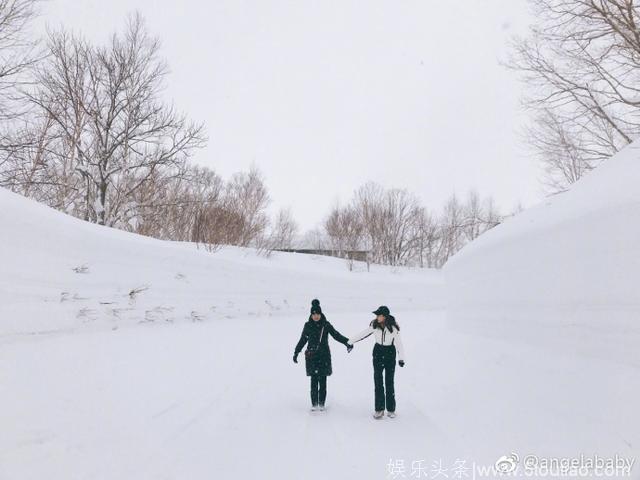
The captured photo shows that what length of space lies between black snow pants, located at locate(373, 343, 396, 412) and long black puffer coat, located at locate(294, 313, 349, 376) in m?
0.59

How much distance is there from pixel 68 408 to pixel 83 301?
11.7 feet

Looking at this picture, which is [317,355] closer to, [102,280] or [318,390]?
[318,390]

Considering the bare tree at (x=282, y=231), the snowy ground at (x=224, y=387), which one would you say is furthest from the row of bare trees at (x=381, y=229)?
the snowy ground at (x=224, y=387)

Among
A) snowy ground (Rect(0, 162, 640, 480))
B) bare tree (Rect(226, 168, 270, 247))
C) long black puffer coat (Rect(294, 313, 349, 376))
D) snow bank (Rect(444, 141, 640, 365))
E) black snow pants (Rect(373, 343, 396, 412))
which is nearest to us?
snowy ground (Rect(0, 162, 640, 480))

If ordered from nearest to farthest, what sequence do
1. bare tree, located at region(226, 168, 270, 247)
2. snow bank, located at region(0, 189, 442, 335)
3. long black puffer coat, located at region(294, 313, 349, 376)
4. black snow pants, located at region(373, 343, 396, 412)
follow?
black snow pants, located at region(373, 343, 396, 412)
long black puffer coat, located at region(294, 313, 349, 376)
snow bank, located at region(0, 189, 442, 335)
bare tree, located at region(226, 168, 270, 247)

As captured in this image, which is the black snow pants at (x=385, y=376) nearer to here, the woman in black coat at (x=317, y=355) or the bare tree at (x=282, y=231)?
the woman in black coat at (x=317, y=355)

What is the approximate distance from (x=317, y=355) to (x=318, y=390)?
53 cm

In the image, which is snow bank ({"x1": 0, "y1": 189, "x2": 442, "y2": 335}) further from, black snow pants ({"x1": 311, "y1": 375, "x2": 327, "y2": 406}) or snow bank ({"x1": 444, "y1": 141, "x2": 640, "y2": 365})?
snow bank ({"x1": 444, "y1": 141, "x2": 640, "y2": 365})

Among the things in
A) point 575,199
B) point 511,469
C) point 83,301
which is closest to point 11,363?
point 83,301

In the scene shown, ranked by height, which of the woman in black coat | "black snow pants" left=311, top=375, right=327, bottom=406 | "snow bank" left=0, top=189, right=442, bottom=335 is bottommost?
"black snow pants" left=311, top=375, right=327, bottom=406

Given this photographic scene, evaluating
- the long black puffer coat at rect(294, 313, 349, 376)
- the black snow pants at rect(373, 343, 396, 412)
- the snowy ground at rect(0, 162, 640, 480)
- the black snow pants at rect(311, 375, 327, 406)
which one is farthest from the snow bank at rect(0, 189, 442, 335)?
the black snow pants at rect(373, 343, 396, 412)

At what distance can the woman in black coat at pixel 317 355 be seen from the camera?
5547mm

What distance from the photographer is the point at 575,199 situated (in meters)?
5.96

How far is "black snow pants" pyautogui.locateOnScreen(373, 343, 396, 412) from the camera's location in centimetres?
520
